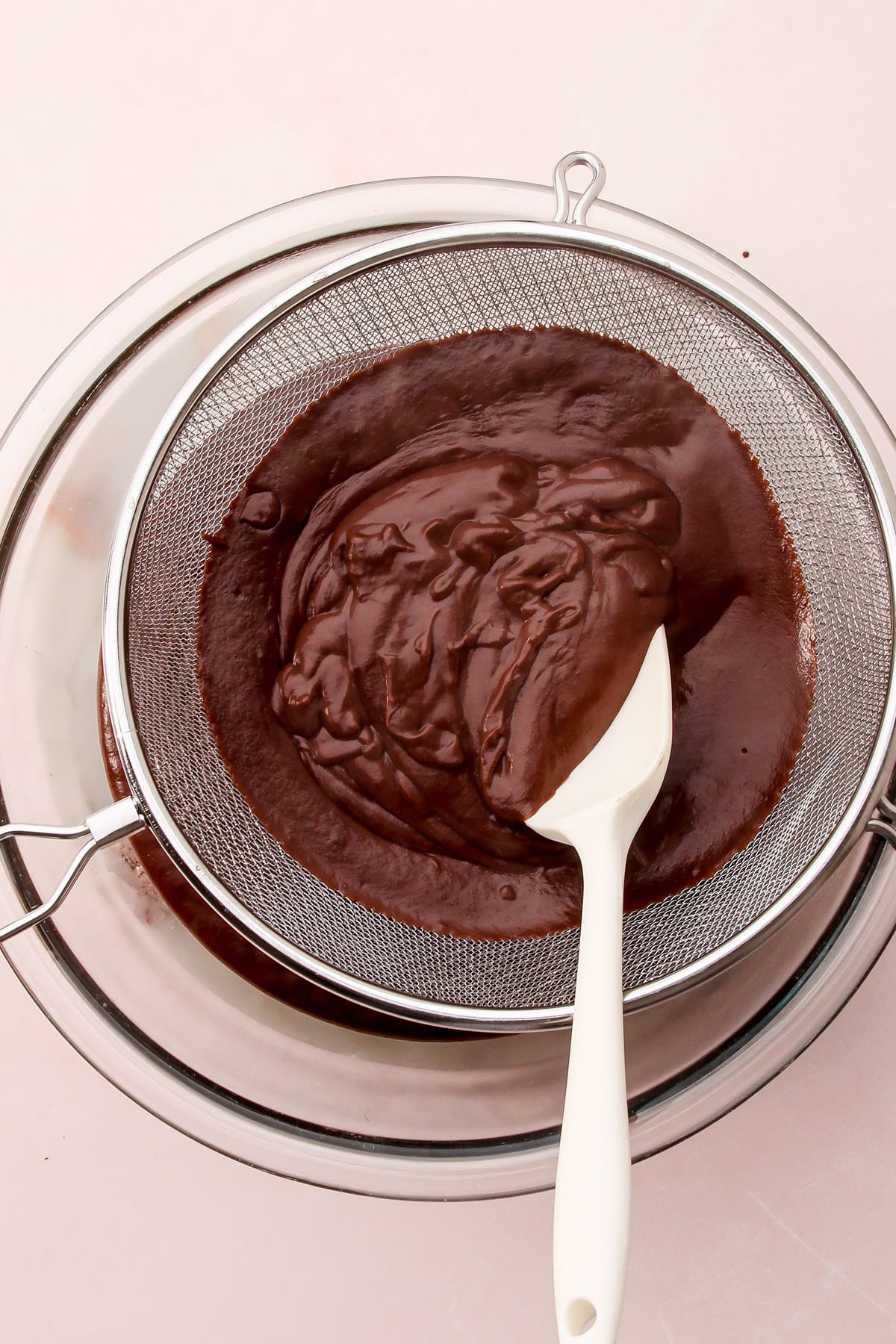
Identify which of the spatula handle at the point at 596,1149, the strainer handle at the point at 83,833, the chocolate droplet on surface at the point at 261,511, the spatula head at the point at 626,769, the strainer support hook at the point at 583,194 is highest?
the strainer support hook at the point at 583,194

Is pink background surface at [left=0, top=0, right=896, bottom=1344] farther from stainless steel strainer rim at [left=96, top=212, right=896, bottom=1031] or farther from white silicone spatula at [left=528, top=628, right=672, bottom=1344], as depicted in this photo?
white silicone spatula at [left=528, top=628, right=672, bottom=1344]

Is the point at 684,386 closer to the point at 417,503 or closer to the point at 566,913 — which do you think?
the point at 417,503

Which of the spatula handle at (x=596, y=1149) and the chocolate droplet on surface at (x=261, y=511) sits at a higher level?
the chocolate droplet on surface at (x=261, y=511)

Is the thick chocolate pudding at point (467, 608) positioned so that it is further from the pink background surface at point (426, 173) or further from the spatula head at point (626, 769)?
the pink background surface at point (426, 173)

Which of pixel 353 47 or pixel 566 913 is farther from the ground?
pixel 353 47

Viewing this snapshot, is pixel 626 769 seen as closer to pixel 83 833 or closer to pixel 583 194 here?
pixel 83 833

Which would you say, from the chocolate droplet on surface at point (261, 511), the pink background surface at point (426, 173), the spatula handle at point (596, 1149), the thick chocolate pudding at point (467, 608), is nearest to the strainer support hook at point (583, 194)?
the thick chocolate pudding at point (467, 608)

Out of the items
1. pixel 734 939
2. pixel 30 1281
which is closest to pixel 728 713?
pixel 734 939
